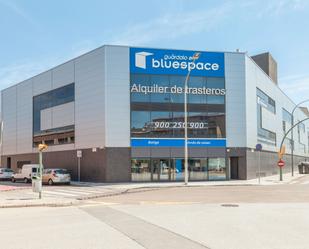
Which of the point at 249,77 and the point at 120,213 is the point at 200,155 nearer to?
the point at 249,77

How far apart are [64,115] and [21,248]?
113 ft

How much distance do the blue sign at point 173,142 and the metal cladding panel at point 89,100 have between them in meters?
3.18

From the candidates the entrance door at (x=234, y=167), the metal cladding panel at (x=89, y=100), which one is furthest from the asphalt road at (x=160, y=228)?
the entrance door at (x=234, y=167)

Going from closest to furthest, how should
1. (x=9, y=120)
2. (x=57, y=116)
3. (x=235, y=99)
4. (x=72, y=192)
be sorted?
1. (x=72, y=192)
2. (x=235, y=99)
3. (x=57, y=116)
4. (x=9, y=120)

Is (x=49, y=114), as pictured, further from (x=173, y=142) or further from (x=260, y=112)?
(x=260, y=112)

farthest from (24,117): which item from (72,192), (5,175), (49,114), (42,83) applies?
(72,192)

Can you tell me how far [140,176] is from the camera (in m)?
36.9

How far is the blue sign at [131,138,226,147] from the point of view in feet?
121

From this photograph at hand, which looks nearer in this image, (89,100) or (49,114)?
(89,100)

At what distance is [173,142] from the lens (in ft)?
124

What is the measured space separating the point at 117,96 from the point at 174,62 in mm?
6082

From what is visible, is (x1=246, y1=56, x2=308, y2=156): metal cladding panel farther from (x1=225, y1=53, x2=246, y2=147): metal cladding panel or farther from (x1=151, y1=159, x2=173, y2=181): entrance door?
(x1=151, y1=159, x2=173, y2=181): entrance door

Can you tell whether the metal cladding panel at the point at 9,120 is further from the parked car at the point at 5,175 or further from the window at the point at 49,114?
the parked car at the point at 5,175

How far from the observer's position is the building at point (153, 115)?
36.9 m
